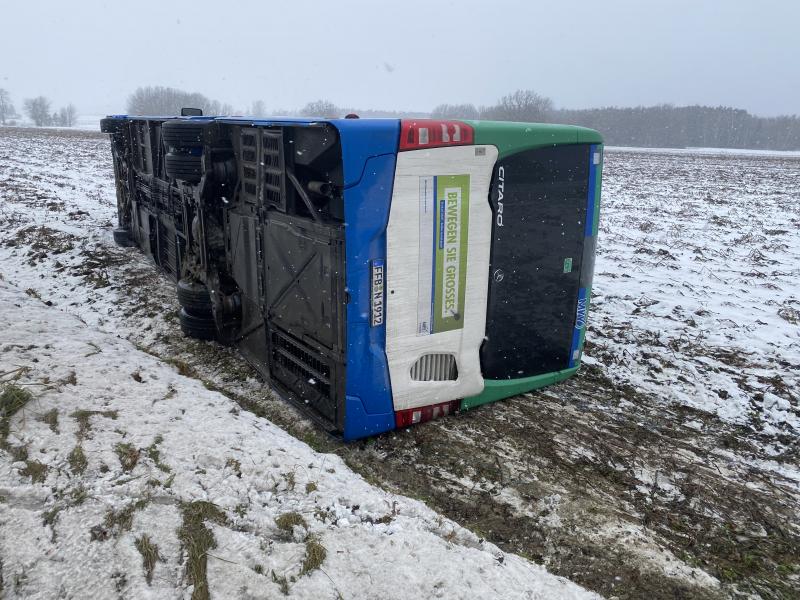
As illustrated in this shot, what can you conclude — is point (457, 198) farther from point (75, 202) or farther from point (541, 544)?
point (75, 202)

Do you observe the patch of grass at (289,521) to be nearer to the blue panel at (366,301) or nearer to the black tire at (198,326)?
the blue panel at (366,301)

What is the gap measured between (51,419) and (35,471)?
1.59ft

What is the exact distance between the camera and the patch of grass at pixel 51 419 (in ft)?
10.4

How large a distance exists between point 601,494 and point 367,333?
6.41 ft

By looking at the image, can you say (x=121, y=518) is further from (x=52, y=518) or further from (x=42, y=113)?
(x=42, y=113)

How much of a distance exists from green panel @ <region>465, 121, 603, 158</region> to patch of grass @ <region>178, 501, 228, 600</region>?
9.97ft

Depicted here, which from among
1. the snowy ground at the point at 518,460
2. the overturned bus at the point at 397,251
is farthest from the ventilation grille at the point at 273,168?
the snowy ground at the point at 518,460

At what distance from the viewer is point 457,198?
417 centimetres

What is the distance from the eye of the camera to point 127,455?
10.1 feet

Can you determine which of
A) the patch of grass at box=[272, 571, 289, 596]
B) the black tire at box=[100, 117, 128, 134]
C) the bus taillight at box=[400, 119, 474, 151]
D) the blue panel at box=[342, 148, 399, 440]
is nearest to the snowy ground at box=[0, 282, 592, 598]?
the patch of grass at box=[272, 571, 289, 596]

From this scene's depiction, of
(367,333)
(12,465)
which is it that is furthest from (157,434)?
(367,333)

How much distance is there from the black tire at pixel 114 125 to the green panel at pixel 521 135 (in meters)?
7.24

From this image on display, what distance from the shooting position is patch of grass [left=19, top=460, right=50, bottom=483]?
278 cm

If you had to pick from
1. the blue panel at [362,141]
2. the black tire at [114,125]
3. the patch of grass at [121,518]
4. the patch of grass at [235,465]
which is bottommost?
the patch of grass at [235,465]
